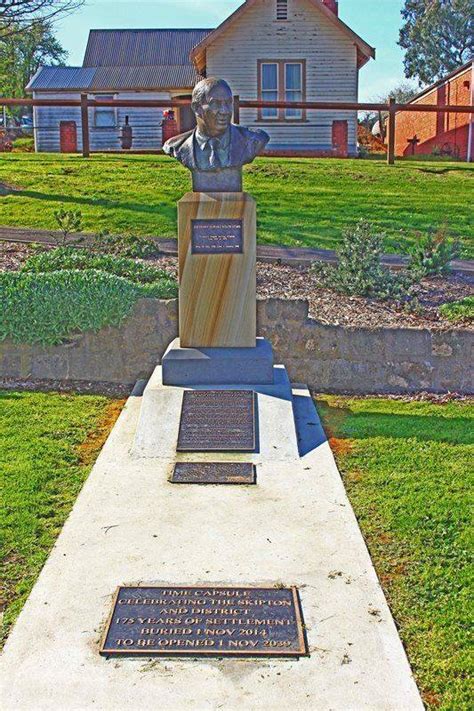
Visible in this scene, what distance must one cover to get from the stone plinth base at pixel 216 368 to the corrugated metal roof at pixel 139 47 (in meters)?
28.0

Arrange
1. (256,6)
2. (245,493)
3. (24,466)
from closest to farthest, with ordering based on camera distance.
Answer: (245,493) → (24,466) → (256,6)

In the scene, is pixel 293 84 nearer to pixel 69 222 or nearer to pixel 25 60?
pixel 69 222

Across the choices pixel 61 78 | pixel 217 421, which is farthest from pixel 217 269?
pixel 61 78

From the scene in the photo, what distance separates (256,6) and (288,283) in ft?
58.3

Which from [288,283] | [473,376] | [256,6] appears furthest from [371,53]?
[473,376]

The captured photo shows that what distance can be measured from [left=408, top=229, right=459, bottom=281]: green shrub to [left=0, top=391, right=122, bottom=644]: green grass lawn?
15.3 feet

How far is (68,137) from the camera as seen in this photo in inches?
1063

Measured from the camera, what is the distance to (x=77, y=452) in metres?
6.25

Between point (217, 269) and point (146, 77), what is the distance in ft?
86.4

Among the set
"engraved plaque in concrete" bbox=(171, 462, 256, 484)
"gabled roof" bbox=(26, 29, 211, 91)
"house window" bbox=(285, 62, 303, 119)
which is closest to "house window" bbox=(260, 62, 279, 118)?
"house window" bbox=(285, 62, 303, 119)

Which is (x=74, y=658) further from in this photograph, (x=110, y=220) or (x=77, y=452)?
(x=110, y=220)

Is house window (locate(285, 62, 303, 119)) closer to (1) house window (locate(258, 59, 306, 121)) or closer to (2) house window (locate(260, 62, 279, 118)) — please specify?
(1) house window (locate(258, 59, 306, 121))

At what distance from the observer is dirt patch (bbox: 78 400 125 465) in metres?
6.20

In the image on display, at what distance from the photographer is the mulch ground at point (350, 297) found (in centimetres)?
903
